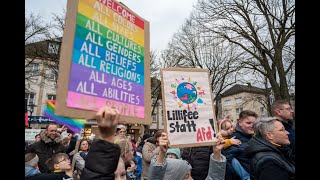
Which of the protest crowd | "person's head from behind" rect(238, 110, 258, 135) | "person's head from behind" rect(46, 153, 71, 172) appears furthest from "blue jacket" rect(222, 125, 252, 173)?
"person's head from behind" rect(46, 153, 71, 172)

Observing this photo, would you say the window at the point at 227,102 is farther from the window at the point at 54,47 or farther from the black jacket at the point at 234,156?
the black jacket at the point at 234,156

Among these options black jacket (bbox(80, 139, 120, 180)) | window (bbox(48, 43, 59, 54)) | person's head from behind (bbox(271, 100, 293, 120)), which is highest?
window (bbox(48, 43, 59, 54))

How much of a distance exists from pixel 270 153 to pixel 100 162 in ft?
6.06

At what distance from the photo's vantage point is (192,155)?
16.1 feet

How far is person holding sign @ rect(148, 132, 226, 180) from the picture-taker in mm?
2965

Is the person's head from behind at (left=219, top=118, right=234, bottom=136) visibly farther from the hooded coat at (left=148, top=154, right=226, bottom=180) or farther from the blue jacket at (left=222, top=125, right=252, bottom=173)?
the hooded coat at (left=148, top=154, right=226, bottom=180)

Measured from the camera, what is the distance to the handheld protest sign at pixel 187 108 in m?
3.11

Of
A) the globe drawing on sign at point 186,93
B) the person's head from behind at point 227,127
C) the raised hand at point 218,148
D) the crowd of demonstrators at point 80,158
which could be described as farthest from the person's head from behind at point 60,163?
the person's head from behind at point 227,127

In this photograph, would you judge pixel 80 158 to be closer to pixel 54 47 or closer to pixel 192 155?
pixel 192 155

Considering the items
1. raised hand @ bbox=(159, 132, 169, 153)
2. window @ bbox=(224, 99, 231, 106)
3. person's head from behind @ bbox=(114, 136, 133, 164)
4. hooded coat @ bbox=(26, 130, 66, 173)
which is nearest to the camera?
raised hand @ bbox=(159, 132, 169, 153)

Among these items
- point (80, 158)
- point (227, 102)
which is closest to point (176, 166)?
point (80, 158)

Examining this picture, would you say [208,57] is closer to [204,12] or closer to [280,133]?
[204,12]

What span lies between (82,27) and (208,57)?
76.4ft
